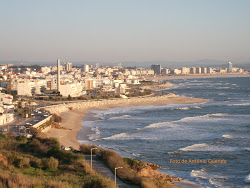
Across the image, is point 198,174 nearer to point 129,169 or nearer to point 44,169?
point 129,169

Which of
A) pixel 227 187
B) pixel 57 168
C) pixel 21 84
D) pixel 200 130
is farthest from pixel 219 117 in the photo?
pixel 21 84

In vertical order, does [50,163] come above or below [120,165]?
above

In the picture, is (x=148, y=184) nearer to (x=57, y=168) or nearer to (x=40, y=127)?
(x=57, y=168)

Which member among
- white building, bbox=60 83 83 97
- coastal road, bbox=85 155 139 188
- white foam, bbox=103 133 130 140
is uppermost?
white building, bbox=60 83 83 97

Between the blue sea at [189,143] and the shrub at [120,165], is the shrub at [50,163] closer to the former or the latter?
the shrub at [120,165]

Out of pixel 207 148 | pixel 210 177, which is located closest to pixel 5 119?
pixel 207 148

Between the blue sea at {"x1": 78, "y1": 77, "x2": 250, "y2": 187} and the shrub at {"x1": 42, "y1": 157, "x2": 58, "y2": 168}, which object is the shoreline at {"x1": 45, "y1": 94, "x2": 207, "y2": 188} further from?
the shrub at {"x1": 42, "y1": 157, "x2": 58, "y2": 168}

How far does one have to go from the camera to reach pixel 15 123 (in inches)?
716

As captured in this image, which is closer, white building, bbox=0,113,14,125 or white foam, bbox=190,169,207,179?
→ white foam, bbox=190,169,207,179

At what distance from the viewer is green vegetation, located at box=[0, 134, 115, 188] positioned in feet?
20.8

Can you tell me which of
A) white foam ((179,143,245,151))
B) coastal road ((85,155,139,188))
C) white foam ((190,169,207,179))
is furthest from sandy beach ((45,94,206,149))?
white foam ((190,169,207,179))

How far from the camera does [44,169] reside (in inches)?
359

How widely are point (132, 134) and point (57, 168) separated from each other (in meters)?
7.80

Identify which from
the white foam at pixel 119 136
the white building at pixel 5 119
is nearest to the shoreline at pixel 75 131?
the white foam at pixel 119 136
